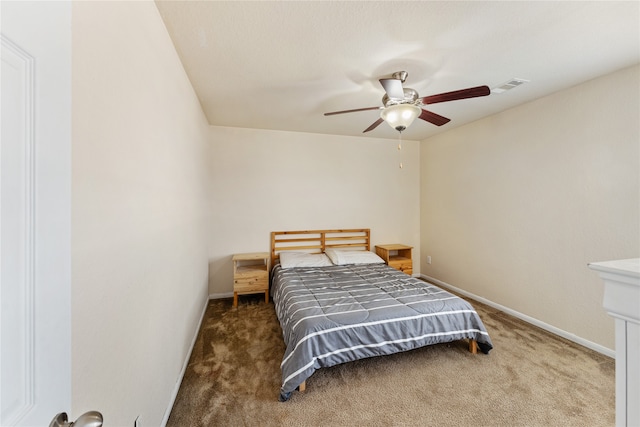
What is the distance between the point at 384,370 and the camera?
2047 millimetres

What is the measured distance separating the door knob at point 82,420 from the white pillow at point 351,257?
3124 mm

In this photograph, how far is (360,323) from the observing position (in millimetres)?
1971

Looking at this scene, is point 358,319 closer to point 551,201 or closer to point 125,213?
point 125,213

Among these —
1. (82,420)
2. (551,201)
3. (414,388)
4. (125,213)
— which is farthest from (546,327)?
(125,213)

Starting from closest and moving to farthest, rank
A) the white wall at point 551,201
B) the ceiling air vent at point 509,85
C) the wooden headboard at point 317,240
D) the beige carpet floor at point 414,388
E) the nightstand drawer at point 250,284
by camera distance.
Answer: the beige carpet floor at point 414,388 → the white wall at point 551,201 → the ceiling air vent at point 509,85 → the nightstand drawer at point 250,284 → the wooden headboard at point 317,240

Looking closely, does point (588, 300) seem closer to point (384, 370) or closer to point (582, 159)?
point (582, 159)

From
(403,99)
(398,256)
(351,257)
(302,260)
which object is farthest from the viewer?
(398,256)

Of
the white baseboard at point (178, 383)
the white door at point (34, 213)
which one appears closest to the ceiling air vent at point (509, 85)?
the white door at point (34, 213)

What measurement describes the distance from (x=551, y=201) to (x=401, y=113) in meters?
1.99

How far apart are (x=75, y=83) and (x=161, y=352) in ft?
4.75

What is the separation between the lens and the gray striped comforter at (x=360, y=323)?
183 centimetres

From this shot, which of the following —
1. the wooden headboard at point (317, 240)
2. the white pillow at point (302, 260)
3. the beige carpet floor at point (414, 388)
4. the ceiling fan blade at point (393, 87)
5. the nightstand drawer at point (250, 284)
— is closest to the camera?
the beige carpet floor at point (414, 388)

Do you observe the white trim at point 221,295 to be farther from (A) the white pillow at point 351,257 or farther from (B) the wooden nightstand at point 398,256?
(B) the wooden nightstand at point 398,256

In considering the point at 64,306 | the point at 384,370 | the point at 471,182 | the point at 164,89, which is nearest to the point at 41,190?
the point at 64,306
